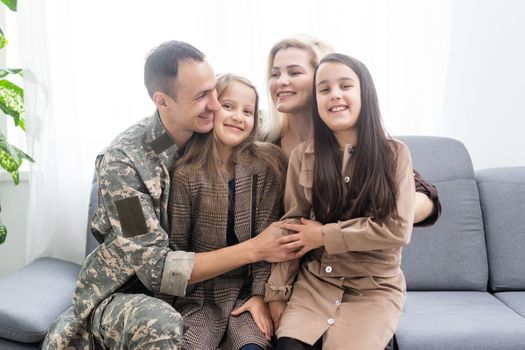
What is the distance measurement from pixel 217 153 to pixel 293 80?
0.37m

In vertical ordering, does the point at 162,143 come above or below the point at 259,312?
above

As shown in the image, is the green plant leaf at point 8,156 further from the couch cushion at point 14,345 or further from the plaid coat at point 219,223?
the plaid coat at point 219,223

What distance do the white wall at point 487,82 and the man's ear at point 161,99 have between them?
1.30 meters

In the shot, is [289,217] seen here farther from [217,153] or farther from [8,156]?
[8,156]

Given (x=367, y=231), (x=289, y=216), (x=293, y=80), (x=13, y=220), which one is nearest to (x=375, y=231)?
(x=367, y=231)

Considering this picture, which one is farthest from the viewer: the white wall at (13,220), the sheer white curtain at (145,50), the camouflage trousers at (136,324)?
the white wall at (13,220)

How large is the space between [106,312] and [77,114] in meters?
1.11

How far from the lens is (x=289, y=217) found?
1.63 meters

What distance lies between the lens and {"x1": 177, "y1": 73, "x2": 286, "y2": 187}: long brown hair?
1.67 m

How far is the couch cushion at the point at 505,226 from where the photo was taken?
2.11m

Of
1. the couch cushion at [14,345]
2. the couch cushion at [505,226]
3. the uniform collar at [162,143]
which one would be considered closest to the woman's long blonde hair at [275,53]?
the uniform collar at [162,143]

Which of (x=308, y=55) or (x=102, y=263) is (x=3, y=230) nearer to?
(x=102, y=263)

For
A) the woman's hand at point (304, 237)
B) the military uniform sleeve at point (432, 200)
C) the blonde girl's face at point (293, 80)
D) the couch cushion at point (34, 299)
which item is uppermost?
the blonde girl's face at point (293, 80)

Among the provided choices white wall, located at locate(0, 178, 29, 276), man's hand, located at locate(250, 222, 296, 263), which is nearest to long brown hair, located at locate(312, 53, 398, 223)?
man's hand, located at locate(250, 222, 296, 263)
